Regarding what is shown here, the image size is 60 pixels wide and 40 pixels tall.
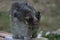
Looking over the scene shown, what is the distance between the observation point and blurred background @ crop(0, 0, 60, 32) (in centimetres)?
514

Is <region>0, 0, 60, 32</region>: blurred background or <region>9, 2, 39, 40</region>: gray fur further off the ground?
<region>0, 0, 60, 32</region>: blurred background

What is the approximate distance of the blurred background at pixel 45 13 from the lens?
16.9ft

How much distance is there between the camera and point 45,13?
5918 mm

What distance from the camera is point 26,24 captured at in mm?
1781

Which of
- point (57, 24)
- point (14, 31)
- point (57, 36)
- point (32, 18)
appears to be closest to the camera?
point (32, 18)

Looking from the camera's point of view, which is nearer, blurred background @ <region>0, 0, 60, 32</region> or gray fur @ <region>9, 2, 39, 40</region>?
gray fur @ <region>9, 2, 39, 40</region>

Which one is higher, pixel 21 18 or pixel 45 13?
pixel 45 13

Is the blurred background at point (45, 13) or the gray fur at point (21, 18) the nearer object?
the gray fur at point (21, 18)

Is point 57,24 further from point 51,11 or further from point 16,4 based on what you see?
point 16,4

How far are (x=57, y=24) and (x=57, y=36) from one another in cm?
299

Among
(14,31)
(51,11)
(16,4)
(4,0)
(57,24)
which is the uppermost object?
(4,0)

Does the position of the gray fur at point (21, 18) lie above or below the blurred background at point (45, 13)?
below

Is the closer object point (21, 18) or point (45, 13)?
point (21, 18)

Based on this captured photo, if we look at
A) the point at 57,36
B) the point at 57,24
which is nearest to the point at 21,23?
the point at 57,36
